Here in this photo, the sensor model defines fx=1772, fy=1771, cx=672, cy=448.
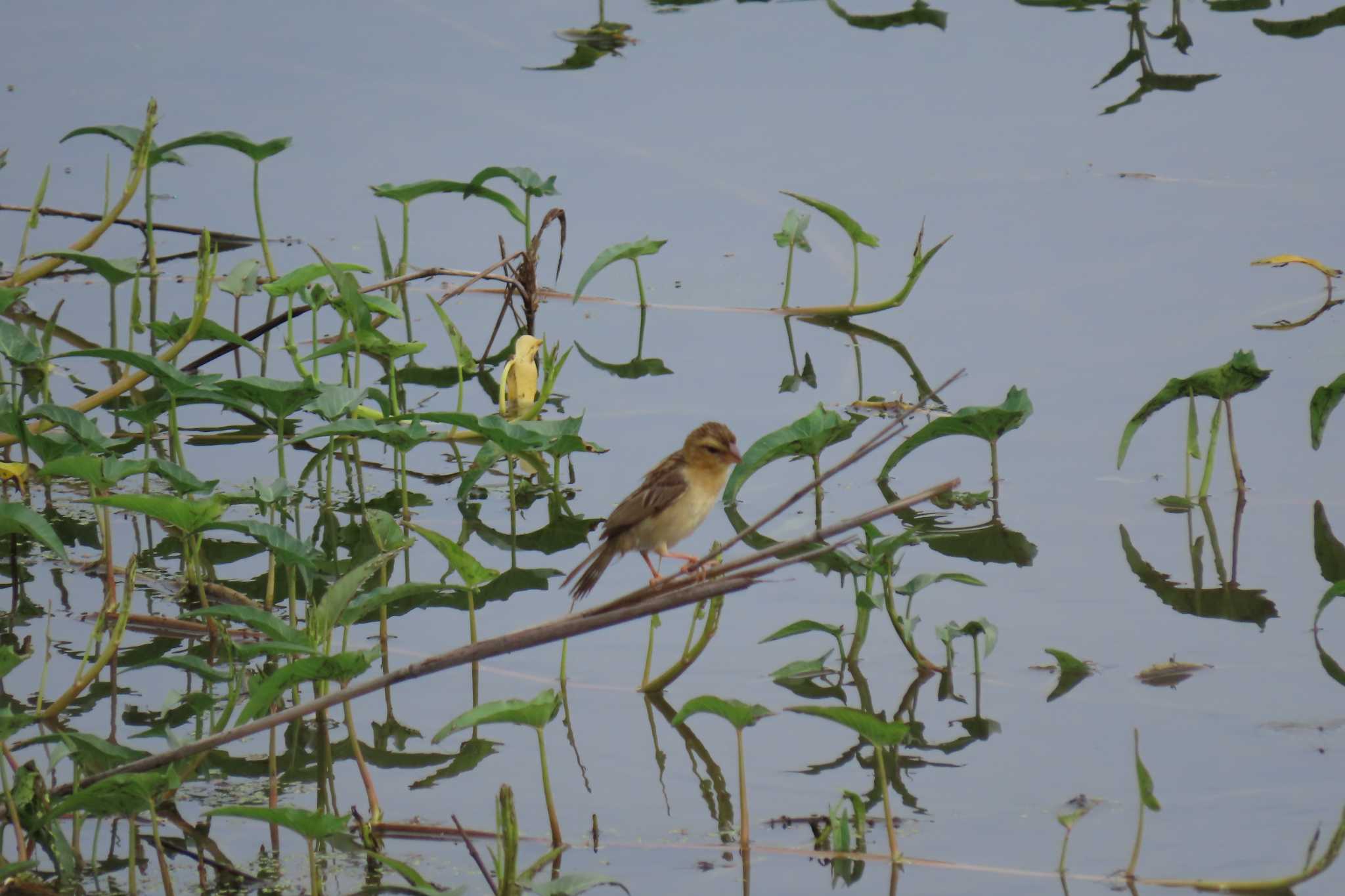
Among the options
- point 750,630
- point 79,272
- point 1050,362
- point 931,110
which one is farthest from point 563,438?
point 931,110

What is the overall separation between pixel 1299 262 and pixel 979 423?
1.97 meters

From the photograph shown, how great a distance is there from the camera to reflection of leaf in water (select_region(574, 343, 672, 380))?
6656 mm

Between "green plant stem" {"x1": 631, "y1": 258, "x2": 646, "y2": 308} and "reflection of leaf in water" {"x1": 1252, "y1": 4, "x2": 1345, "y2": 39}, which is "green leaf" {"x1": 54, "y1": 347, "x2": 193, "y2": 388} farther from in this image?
"reflection of leaf in water" {"x1": 1252, "y1": 4, "x2": 1345, "y2": 39}

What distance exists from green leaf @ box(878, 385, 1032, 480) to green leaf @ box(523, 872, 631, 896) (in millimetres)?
2203

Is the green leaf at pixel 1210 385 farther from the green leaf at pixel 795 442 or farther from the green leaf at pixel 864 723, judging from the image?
the green leaf at pixel 864 723

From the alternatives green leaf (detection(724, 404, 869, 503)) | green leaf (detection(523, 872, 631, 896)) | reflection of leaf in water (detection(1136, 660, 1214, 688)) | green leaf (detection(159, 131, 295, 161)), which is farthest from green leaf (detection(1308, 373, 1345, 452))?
green leaf (detection(159, 131, 295, 161))

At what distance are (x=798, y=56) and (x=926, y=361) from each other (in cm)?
344

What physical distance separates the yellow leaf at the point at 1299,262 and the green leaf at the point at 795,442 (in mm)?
2112

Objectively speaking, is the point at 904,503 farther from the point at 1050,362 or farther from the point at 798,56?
the point at 798,56

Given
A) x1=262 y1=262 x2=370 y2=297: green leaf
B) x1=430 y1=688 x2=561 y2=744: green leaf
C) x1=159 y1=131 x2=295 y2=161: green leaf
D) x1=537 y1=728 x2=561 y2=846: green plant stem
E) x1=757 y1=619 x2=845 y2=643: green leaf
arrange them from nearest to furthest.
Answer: x1=430 y1=688 x2=561 y2=744: green leaf → x1=537 y1=728 x2=561 y2=846: green plant stem → x1=757 y1=619 x2=845 y2=643: green leaf → x1=262 y1=262 x2=370 y2=297: green leaf → x1=159 y1=131 x2=295 y2=161: green leaf

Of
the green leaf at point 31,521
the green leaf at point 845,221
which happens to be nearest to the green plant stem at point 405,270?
the green leaf at point 845,221

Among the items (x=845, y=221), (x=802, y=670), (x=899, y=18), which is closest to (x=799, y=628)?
(x=802, y=670)

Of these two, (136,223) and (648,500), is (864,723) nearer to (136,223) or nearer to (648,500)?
(648,500)

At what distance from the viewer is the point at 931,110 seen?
8906 millimetres
